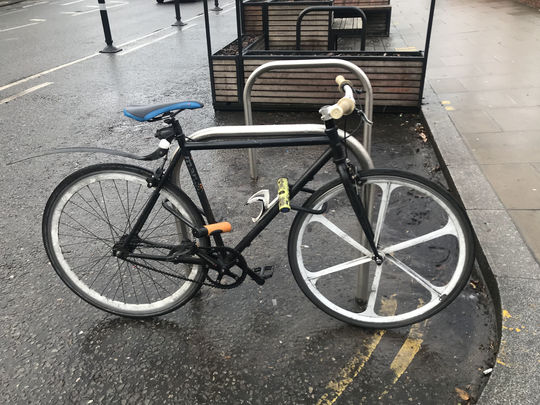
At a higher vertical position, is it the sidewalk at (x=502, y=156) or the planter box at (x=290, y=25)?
the planter box at (x=290, y=25)

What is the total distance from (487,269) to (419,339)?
0.68m

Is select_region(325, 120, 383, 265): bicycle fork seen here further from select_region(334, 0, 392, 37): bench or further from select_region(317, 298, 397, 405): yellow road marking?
select_region(334, 0, 392, 37): bench

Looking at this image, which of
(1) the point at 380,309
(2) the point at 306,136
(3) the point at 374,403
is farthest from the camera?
(1) the point at 380,309

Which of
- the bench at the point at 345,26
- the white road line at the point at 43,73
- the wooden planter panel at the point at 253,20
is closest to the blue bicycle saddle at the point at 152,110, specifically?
the bench at the point at 345,26

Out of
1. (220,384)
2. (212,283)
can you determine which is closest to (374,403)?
(220,384)

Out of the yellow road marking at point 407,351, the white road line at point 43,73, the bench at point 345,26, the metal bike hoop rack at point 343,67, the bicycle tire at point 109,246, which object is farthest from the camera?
the bench at point 345,26

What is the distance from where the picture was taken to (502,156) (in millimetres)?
4156

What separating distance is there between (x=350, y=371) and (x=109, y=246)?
200 cm

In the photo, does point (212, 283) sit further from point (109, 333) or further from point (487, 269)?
point (487, 269)

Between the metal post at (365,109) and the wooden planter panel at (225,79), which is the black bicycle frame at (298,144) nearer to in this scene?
the metal post at (365,109)

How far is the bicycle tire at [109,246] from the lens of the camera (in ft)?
7.97

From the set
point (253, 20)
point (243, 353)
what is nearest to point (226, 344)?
point (243, 353)

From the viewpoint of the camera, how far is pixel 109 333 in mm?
2625

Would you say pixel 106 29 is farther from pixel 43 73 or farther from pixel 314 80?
pixel 314 80
